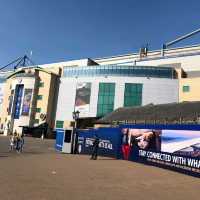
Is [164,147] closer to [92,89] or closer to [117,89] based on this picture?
[117,89]

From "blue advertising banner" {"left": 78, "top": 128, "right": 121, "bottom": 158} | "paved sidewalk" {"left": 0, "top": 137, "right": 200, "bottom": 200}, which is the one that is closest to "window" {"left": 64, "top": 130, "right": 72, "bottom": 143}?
"blue advertising banner" {"left": 78, "top": 128, "right": 121, "bottom": 158}

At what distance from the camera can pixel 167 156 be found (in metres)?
19.3

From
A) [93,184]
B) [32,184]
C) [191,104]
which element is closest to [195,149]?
[93,184]

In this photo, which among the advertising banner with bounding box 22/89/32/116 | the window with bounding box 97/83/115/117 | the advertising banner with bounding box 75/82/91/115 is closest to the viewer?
the window with bounding box 97/83/115/117

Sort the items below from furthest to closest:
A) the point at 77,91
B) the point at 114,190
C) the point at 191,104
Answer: the point at 77,91
the point at 191,104
the point at 114,190

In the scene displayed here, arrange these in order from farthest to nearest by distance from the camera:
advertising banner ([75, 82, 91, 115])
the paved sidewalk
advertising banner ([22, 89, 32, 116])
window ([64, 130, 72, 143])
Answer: advertising banner ([22, 89, 32, 116]), advertising banner ([75, 82, 91, 115]), window ([64, 130, 72, 143]), the paved sidewalk

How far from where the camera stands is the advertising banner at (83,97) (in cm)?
7694

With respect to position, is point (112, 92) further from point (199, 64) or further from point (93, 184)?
point (93, 184)

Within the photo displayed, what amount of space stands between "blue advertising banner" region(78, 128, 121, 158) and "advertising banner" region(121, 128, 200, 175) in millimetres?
927

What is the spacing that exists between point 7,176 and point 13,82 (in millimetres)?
79437

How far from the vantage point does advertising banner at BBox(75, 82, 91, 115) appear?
252ft

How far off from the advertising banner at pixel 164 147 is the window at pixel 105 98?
48531 millimetres

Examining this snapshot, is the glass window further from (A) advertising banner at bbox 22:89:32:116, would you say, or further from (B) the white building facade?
(A) advertising banner at bbox 22:89:32:116


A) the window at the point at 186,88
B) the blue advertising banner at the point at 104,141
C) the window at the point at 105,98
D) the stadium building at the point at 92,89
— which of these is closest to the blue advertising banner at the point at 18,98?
the stadium building at the point at 92,89
